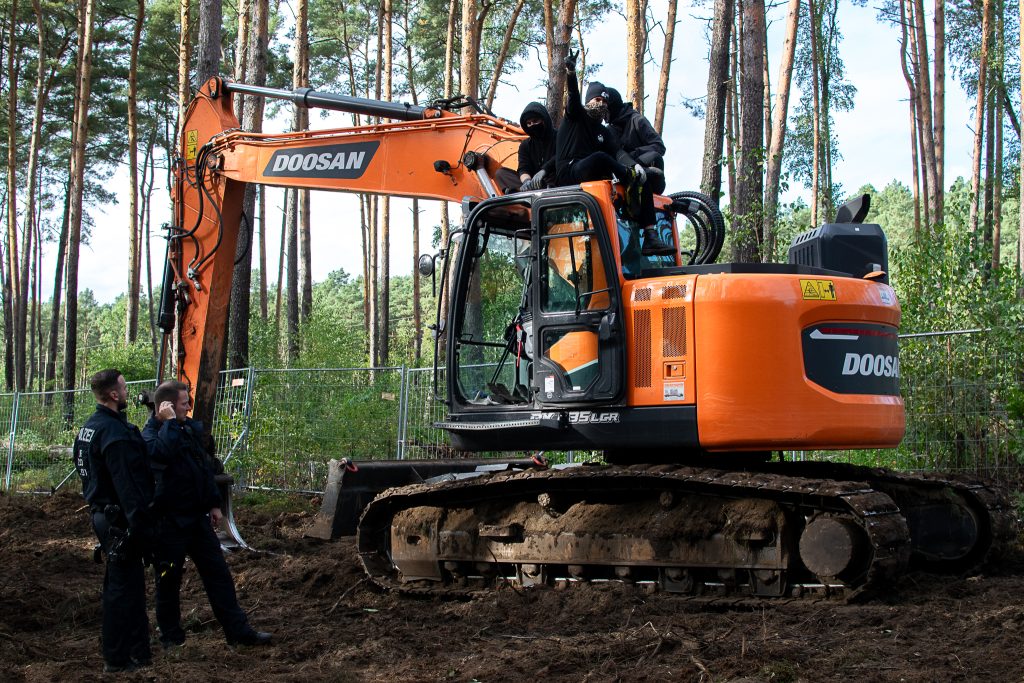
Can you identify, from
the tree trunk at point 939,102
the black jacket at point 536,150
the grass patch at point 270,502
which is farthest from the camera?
the tree trunk at point 939,102

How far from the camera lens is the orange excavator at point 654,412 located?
21.3 feet

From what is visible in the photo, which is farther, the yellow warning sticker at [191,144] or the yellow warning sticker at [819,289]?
the yellow warning sticker at [191,144]

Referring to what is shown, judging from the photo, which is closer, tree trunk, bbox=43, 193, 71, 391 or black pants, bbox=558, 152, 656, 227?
black pants, bbox=558, 152, 656, 227

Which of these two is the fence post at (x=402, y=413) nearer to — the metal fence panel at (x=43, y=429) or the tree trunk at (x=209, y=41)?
the tree trunk at (x=209, y=41)

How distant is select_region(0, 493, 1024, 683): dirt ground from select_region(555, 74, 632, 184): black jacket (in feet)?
9.20

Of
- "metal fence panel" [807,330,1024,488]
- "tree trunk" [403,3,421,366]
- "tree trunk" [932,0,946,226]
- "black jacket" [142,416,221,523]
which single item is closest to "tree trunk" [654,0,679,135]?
"tree trunk" [932,0,946,226]

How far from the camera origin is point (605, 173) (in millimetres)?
7098

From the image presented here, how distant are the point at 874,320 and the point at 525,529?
2697 mm

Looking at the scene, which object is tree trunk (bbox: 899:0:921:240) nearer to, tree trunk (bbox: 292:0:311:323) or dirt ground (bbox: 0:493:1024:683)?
tree trunk (bbox: 292:0:311:323)

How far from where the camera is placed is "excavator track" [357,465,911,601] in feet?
20.9

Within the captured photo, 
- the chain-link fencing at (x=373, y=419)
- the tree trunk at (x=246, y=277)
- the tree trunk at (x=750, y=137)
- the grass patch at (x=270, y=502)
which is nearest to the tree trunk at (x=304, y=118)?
the tree trunk at (x=246, y=277)

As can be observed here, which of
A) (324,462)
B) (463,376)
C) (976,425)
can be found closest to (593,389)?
(463,376)

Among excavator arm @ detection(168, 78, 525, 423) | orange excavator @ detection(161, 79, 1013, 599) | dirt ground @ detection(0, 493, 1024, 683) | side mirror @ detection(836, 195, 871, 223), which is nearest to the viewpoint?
dirt ground @ detection(0, 493, 1024, 683)

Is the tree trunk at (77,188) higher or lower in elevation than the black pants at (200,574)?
higher
